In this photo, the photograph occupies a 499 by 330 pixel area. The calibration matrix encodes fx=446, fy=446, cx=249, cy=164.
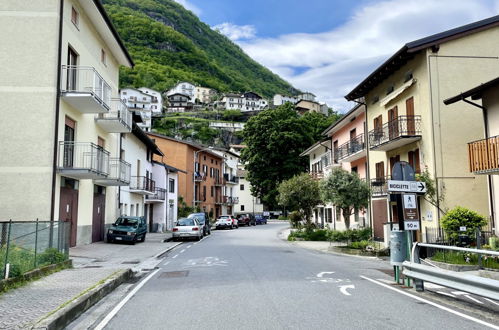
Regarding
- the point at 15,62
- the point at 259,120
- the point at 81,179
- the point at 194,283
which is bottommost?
the point at 194,283

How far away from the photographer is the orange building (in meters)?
53.0

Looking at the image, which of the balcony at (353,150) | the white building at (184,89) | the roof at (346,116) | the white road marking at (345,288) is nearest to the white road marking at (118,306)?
the white road marking at (345,288)

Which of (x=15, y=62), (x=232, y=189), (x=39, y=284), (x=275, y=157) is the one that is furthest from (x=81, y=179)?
(x=232, y=189)

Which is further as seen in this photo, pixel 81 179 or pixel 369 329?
pixel 81 179

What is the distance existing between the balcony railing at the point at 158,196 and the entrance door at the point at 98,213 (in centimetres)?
1159

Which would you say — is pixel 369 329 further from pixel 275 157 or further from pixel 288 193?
pixel 275 157

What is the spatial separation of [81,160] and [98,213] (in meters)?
5.47

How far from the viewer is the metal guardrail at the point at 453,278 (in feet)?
22.5

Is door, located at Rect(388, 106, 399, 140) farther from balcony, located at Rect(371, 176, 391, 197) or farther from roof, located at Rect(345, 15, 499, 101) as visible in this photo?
balcony, located at Rect(371, 176, 391, 197)

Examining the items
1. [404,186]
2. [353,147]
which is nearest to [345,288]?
[404,186]

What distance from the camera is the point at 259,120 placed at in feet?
177

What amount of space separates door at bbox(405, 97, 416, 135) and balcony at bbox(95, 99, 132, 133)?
14.5m

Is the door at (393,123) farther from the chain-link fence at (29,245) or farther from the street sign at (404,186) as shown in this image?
the chain-link fence at (29,245)

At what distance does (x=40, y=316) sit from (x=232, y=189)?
74.2 m
